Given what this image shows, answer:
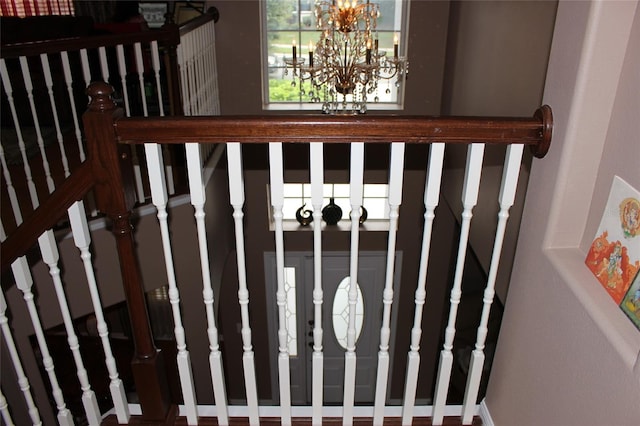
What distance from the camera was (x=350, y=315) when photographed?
1.69 metres

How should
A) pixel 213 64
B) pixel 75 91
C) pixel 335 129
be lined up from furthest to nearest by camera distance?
pixel 75 91 → pixel 213 64 → pixel 335 129

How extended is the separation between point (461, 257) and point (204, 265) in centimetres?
77

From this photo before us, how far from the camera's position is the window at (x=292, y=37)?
553 cm

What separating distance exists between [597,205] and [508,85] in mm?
2614

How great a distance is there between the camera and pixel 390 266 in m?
1.61

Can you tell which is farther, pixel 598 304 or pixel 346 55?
pixel 346 55

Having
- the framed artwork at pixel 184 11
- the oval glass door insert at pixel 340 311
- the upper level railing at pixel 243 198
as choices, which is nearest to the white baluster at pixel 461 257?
the upper level railing at pixel 243 198

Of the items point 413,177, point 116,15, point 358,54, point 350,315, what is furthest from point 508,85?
point 116,15

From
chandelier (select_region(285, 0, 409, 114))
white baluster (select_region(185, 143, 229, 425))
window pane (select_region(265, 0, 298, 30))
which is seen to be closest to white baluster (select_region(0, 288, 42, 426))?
white baluster (select_region(185, 143, 229, 425))

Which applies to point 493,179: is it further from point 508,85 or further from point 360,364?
point 360,364

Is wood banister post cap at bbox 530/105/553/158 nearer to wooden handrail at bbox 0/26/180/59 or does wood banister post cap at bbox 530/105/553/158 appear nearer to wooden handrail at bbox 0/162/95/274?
wooden handrail at bbox 0/162/95/274

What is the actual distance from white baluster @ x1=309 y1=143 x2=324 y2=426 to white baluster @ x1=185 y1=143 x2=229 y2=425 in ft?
1.02

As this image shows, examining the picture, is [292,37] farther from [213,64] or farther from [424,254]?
[424,254]

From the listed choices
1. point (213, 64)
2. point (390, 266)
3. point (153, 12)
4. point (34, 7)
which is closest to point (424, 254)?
point (390, 266)
